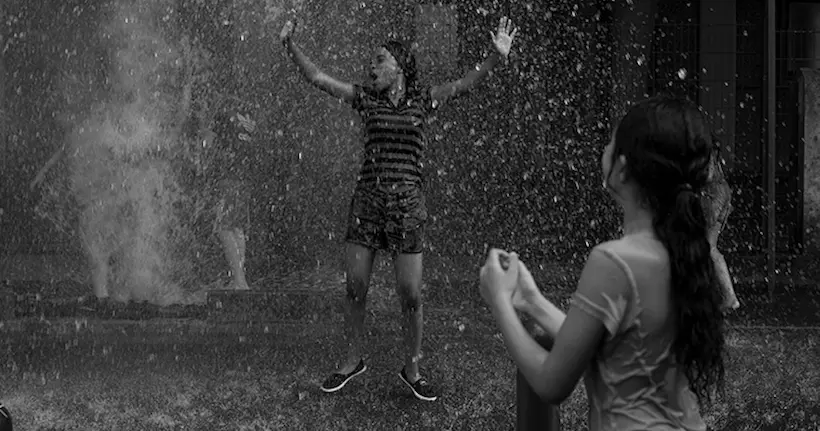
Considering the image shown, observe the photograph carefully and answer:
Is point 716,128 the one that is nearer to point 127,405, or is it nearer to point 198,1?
point 198,1

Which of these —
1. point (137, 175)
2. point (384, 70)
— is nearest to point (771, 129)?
point (384, 70)

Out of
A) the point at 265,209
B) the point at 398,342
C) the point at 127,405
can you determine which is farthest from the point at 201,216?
the point at 127,405

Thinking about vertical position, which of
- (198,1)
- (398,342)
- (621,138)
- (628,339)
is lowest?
(398,342)

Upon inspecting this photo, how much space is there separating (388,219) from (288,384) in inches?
39.4

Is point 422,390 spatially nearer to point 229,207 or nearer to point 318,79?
point 318,79

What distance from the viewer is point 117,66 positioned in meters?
9.87

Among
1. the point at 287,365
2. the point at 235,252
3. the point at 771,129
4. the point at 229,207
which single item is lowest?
the point at 287,365

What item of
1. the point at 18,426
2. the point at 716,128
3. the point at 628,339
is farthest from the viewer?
the point at 716,128

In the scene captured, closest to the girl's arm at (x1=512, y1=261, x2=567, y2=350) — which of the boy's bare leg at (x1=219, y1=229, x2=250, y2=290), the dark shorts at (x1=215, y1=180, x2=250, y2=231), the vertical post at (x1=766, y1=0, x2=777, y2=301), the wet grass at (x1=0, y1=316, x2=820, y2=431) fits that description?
the wet grass at (x1=0, y1=316, x2=820, y2=431)

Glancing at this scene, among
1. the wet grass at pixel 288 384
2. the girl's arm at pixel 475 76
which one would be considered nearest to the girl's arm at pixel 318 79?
the girl's arm at pixel 475 76

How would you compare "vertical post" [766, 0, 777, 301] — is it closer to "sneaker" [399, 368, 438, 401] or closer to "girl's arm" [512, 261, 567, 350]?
"sneaker" [399, 368, 438, 401]

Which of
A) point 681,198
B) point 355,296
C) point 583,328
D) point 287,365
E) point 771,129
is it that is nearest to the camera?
point 583,328

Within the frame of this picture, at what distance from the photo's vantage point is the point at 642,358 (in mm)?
1956

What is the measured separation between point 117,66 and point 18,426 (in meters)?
5.38
